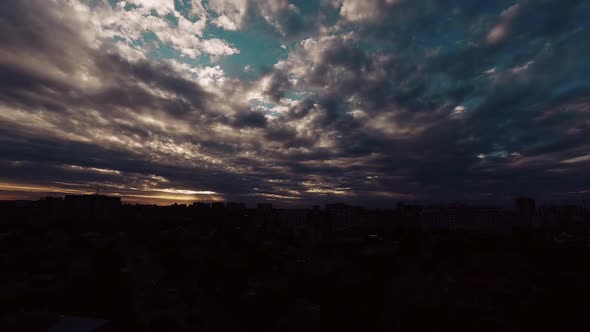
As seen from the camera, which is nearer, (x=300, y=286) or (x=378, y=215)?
(x=300, y=286)

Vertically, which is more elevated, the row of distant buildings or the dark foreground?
the row of distant buildings

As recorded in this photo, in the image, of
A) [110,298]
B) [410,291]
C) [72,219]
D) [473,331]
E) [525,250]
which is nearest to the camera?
[473,331]

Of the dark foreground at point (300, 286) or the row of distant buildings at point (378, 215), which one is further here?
the row of distant buildings at point (378, 215)

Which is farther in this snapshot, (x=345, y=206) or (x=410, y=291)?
(x=345, y=206)

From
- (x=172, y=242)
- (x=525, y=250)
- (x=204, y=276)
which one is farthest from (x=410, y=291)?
(x=172, y=242)

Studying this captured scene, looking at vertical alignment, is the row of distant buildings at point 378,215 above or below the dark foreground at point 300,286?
above

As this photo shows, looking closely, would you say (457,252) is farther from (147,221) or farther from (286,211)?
(147,221)

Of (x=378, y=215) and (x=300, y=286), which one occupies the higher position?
(x=378, y=215)

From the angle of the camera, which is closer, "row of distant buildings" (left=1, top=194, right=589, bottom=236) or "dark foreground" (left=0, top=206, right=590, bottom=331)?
"dark foreground" (left=0, top=206, right=590, bottom=331)

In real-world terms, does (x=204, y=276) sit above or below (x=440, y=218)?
below

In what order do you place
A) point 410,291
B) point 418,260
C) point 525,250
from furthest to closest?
point 525,250 → point 418,260 → point 410,291

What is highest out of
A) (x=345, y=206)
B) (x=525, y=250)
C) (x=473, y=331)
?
(x=345, y=206)
